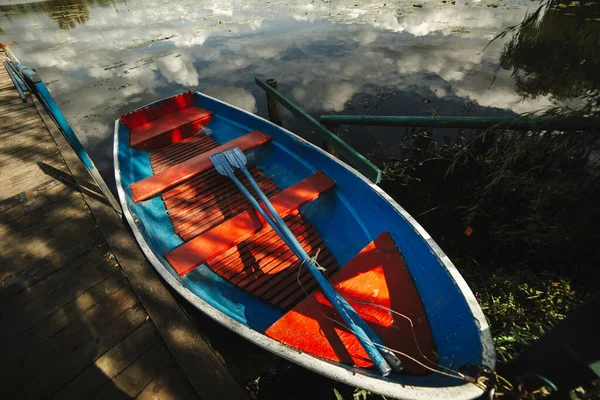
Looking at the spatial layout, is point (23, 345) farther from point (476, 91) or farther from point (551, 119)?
point (476, 91)

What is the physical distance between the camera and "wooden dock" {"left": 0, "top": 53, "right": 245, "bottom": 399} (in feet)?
6.22

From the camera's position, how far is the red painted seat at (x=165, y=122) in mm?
4875

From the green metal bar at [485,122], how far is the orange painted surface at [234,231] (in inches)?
32.2

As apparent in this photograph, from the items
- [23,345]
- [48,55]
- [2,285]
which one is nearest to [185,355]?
[23,345]

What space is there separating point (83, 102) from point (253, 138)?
296 inches

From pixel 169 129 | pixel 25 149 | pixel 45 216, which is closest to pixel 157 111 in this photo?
pixel 169 129

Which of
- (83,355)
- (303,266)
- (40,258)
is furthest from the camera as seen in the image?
(303,266)

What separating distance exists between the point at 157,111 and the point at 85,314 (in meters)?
4.23

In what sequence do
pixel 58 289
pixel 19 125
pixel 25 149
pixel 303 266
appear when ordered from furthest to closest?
pixel 19 125
pixel 25 149
pixel 303 266
pixel 58 289

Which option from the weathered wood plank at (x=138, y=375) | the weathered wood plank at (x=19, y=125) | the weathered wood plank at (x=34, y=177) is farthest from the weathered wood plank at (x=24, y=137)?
the weathered wood plank at (x=138, y=375)

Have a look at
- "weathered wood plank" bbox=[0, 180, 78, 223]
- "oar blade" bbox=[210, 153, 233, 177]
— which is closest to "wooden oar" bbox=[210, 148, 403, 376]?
"oar blade" bbox=[210, 153, 233, 177]

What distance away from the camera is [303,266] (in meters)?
3.02

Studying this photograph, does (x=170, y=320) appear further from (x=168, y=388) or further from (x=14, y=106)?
(x=14, y=106)

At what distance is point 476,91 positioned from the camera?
7.19 m
